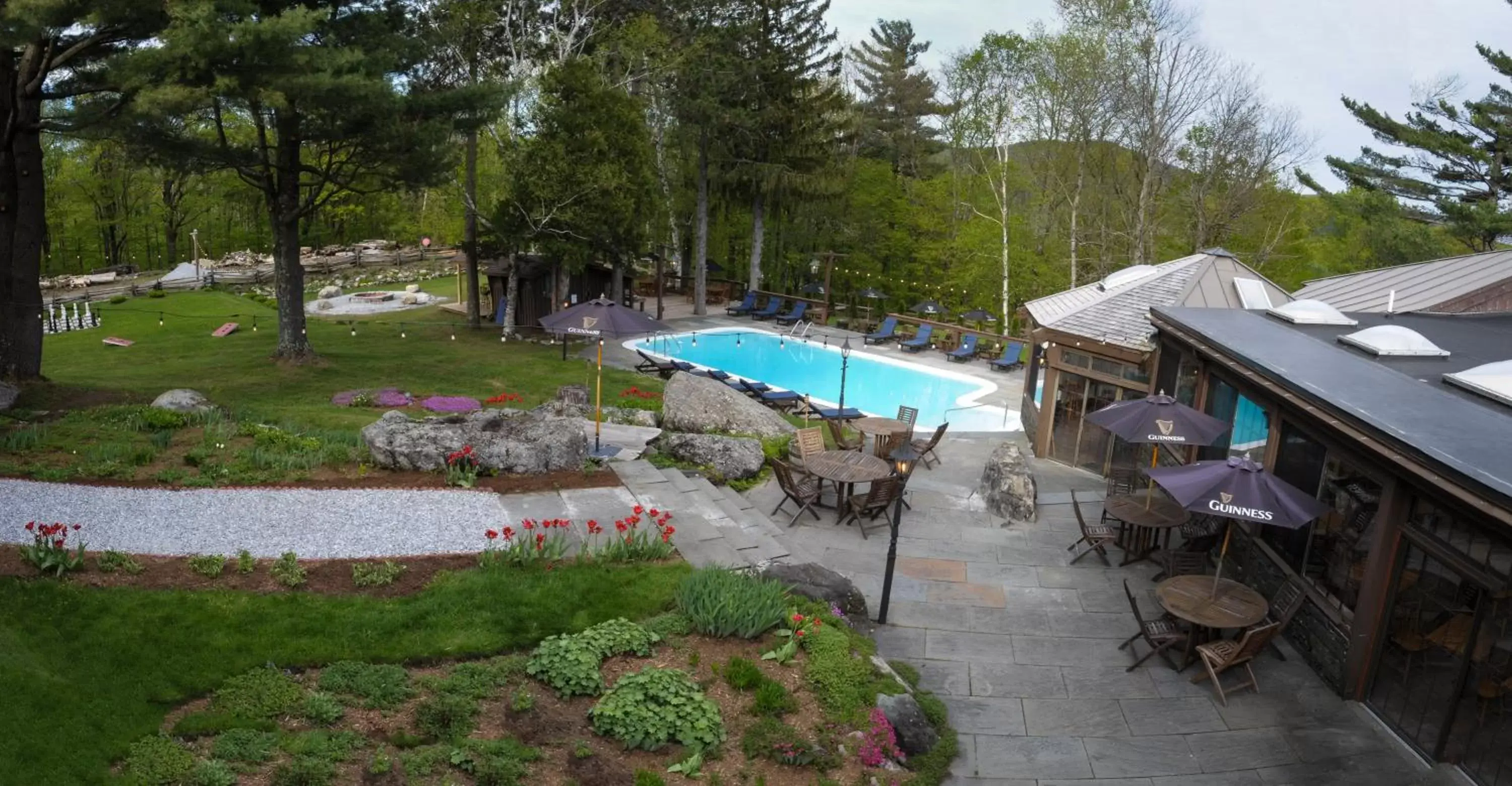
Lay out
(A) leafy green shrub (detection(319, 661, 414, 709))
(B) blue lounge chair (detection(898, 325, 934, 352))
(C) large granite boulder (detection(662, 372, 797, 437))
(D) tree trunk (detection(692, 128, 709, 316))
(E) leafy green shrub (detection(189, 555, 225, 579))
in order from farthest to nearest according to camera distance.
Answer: (D) tree trunk (detection(692, 128, 709, 316)) < (B) blue lounge chair (detection(898, 325, 934, 352)) < (C) large granite boulder (detection(662, 372, 797, 437)) < (E) leafy green shrub (detection(189, 555, 225, 579)) < (A) leafy green shrub (detection(319, 661, 414, 709))

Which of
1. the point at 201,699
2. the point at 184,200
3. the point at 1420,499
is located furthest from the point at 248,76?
the point at 184,200

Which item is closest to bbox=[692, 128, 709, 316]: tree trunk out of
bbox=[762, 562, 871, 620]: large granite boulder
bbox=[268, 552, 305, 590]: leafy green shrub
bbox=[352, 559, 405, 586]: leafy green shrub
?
bbox=[762, 562, 871, 620]: large granite boulder

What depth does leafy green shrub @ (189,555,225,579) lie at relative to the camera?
26.3ft

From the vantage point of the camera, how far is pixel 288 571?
821 cm

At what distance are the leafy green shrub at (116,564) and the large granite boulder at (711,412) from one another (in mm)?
7971

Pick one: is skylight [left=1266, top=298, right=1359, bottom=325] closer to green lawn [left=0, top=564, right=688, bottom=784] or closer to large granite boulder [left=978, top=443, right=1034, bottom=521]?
large granite boulder [left=978, top=443, right=1034, bottom=521]

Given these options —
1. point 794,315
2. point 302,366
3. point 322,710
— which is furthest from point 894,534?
point 794,315

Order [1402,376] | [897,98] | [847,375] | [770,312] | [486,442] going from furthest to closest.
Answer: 1. [897,98]
2. [770,312]
3. [847,375]
4. [486,442]
5. [1402,376]

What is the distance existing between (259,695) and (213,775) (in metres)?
1.09

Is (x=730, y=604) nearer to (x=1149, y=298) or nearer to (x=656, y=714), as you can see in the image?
(x=656, y=714)

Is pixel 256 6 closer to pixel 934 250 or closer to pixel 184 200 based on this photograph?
pixel 934 250

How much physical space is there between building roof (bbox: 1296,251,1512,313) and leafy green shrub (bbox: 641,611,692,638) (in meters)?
12.5

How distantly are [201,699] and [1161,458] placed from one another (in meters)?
12.2

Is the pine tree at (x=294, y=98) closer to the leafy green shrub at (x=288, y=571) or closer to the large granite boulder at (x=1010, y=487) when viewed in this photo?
the leafy green shrub at (x=288, y=571)
